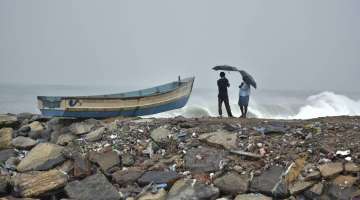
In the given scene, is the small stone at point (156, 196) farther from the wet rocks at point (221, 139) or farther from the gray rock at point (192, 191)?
the wet rocks at point (221, 139)

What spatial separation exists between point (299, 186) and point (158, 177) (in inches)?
A: 110

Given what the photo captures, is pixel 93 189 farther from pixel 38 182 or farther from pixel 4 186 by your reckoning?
pixel 4 186

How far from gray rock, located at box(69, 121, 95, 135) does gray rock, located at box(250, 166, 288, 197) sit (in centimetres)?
484

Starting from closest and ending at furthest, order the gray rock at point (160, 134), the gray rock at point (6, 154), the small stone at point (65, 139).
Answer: the gray rock at point (160, 134)
the gray rock at point (6, 154)
the small stone at point (65, 139)

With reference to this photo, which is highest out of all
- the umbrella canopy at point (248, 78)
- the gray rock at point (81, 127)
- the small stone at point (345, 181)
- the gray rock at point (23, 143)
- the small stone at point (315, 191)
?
the umbrella canopy at point (248, 78)

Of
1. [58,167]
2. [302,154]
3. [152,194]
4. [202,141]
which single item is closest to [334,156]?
[302,154]

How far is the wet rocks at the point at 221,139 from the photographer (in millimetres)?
9133

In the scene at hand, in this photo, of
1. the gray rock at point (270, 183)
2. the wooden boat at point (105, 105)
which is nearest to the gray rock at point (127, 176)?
the gray rock at point (270, 183)

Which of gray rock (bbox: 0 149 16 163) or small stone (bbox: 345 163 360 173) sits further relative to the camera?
gray rock (bbox: 0 149 16 163)

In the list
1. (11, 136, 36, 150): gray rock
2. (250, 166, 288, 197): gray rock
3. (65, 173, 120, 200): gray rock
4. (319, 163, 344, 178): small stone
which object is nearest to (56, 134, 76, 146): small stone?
(11, 136, 36, 150): gray rock

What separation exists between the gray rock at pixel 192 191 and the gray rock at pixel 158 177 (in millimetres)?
198

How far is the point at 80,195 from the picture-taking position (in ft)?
26.3

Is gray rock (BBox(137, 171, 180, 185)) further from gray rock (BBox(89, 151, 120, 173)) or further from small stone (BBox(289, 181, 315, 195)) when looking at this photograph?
small stone (BBox(289, 181, 315, 195))

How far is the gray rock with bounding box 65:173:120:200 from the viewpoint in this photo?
7.96 m
